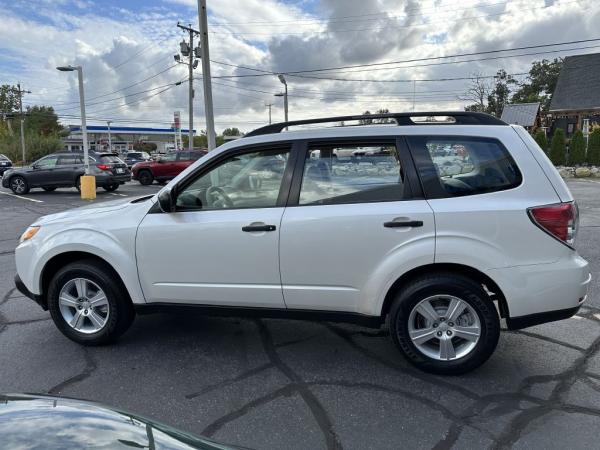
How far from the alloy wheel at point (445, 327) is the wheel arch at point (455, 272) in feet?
0.61

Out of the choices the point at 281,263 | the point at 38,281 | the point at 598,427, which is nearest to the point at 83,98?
the point at 38,281

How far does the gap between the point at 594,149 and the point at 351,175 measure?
1180 inches

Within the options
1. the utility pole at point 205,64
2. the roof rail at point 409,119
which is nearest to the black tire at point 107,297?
the roof rail at point 409,119

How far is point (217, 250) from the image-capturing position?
Result: 3.68 m

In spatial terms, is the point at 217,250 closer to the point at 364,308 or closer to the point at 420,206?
the point at 364,308

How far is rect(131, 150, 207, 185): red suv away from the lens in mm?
22722

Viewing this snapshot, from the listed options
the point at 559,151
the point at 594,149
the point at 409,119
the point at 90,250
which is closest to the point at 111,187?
the point at 90,250

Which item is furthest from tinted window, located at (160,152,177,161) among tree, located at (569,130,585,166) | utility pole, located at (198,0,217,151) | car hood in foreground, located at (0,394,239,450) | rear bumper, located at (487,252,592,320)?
tree, located at (569,130,585,166)

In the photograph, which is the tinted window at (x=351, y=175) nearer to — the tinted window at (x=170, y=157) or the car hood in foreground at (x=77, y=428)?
the car hood in foreground at (x=77, y=428)

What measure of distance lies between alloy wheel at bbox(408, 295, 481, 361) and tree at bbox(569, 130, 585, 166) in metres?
30.1

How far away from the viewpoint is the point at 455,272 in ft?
11.4

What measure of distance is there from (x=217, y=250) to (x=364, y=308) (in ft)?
3.88

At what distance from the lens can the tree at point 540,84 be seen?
2579 inches

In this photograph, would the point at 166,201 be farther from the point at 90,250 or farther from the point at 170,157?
the point at 170,157
